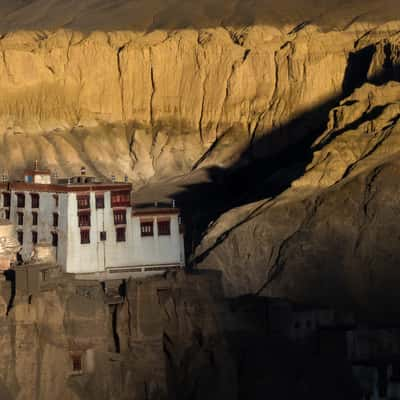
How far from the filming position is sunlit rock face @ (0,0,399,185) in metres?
120

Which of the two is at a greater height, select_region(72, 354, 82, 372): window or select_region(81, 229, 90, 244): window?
select_region(81, 229, 90, 244): window

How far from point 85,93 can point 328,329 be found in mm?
56912

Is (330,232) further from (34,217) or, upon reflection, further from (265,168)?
(265,168)

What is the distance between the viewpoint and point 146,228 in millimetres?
72688

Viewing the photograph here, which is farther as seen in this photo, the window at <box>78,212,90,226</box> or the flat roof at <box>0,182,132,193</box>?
the flat roof at <box>0,182,132,193</box>

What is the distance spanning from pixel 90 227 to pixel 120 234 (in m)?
1.72

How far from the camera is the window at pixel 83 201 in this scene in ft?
230

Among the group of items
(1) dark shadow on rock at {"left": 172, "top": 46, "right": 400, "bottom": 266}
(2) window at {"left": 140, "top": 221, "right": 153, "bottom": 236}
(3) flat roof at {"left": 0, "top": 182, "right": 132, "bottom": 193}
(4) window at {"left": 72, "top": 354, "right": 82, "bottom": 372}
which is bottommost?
(4) window at {"left": 72, "top": 354, "right": 82, "bottom": 372}

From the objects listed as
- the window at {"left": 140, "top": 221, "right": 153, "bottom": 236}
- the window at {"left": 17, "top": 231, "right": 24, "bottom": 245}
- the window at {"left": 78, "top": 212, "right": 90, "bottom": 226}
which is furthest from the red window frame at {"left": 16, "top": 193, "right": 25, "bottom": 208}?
the window at {"left": 140, "top": 221, "right": 153, "bottom": 236}

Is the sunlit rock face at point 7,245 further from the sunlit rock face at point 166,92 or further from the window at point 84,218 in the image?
the sunlit rock face at point 166,92

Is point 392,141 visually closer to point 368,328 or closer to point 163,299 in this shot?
point 368,328

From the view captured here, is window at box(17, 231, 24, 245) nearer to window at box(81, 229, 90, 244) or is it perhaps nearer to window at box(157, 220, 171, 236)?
window at box(81, 229, 90, 244)

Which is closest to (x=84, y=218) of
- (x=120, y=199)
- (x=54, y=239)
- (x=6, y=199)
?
(x=54, y=239)

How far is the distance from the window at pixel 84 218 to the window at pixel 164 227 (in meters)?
3.71
